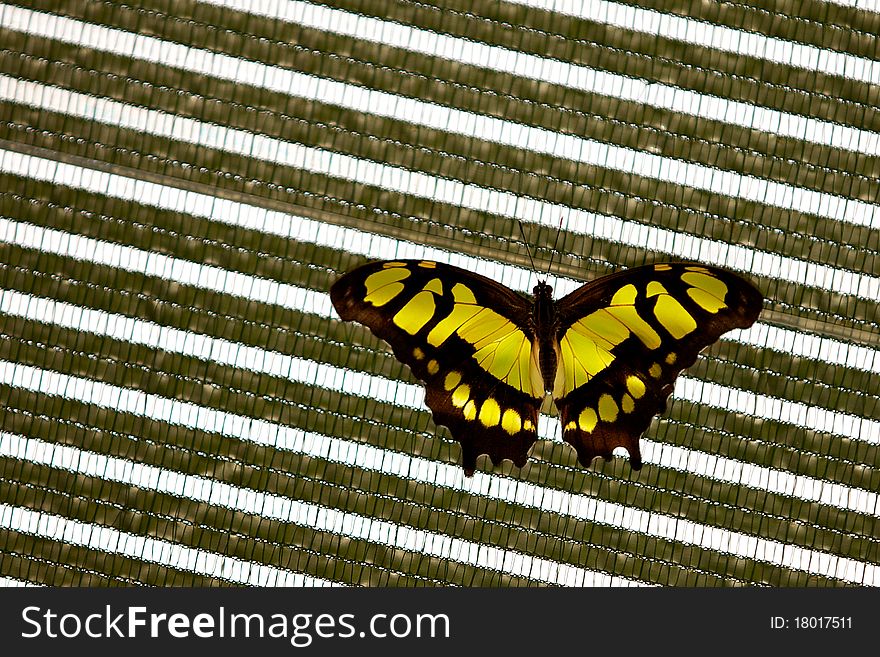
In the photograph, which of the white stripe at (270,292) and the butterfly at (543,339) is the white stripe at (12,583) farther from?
the butterfly at (543,339)

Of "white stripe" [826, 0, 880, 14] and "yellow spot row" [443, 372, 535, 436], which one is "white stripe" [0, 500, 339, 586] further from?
"white stripe" [826, 0, 880, 14]

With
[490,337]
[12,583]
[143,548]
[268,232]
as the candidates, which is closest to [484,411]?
[490,337]

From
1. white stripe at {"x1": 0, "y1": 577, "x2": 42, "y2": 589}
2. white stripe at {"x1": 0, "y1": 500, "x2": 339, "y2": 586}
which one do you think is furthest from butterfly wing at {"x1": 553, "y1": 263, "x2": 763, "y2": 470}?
white stripe at {"x1": 0, "y1": 577, "x2": 42, "y2": 589}

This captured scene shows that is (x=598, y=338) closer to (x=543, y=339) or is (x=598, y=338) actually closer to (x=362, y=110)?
(x=543, y=339)

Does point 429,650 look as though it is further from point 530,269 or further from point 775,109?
point 775,109

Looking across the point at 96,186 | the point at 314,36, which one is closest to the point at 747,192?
the point at 314,36

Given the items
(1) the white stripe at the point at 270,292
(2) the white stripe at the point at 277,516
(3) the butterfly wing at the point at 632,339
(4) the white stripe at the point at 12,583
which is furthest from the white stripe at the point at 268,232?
(4) the white stripe at the point at 12,583
